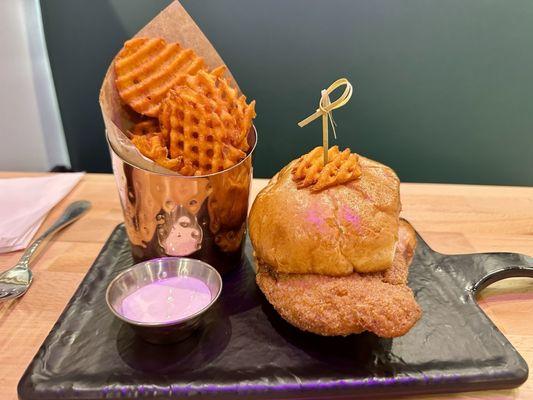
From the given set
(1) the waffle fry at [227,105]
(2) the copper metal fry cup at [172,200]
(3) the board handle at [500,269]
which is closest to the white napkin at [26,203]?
(2) the copper metal fry cup at [172,200]

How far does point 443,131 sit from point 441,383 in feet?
8.83

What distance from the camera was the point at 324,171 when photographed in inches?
64.1

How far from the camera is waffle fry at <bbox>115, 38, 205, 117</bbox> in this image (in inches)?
70.4

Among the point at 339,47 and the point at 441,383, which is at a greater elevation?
the point at 339,47

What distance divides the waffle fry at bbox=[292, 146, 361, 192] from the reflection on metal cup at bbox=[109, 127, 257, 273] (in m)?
0.22

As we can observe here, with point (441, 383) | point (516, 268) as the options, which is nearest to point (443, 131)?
point (516, 268)

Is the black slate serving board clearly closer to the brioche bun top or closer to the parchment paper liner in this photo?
the brioche bun top

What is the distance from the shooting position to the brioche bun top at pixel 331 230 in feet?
5.02

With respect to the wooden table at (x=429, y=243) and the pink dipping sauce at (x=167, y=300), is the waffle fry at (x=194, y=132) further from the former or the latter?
the wooden table at (x=429, y=243)

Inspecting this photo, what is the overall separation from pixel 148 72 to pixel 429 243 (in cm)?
145

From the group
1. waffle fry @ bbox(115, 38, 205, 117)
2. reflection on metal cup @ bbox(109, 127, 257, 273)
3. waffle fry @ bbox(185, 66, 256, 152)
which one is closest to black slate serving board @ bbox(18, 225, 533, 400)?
reflection on metal cup @ bbox(109, 127, 257, 273)

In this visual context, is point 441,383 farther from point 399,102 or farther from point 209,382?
point 399,102

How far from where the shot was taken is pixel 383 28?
342 centimetres

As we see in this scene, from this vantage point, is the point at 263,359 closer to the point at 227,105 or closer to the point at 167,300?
the point at 167,300
